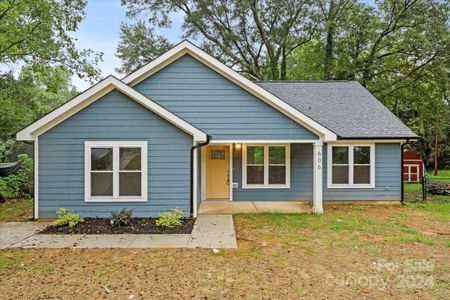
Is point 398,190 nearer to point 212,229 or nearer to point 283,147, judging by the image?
point 283,147

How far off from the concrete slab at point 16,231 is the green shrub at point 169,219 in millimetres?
2932

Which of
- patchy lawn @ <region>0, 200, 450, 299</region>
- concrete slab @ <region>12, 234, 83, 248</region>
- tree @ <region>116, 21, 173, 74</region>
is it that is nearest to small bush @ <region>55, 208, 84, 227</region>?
concrete slab @ <region>12, 234, 83, 248</region>

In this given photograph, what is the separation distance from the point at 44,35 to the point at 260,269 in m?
11.8

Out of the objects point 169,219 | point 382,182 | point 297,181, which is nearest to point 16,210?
point 169,219

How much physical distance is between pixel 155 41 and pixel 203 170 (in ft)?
49.2

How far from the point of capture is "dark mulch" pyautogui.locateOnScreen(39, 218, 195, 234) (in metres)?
7.52

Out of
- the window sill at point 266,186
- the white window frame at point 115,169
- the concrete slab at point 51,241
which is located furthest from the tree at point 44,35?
the window sill at point 266,186

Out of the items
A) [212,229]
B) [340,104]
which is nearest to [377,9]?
[340,104]

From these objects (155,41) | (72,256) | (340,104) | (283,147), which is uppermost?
(155,41)

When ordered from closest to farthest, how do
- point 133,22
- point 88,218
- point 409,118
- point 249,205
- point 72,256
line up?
1. point 72,256
2. point 88,218
3. point 249,205
4. point 133,22
5. point 409,118

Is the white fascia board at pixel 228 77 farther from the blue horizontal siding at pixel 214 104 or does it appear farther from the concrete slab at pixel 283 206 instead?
the concrete slab at pixel 283 206

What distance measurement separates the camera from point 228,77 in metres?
10.1

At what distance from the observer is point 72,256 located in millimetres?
5863

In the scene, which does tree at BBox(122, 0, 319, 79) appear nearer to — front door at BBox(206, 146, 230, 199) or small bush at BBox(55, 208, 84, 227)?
front door at BBox(206, 146, 230, 199)
